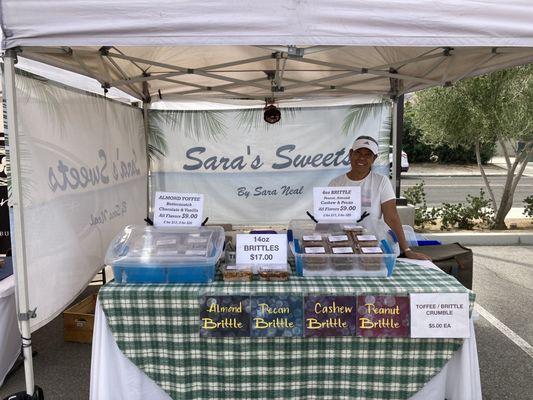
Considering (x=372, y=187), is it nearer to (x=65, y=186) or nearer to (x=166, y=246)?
(x=166, y=246)

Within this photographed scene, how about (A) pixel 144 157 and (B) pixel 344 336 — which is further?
(A) pixel 144 157

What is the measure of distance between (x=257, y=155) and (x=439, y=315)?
3579mm

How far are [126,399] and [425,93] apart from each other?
6.76 meters

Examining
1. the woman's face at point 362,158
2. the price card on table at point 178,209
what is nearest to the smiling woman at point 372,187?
the woman's face at point 362,158

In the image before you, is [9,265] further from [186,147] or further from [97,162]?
[186,147]

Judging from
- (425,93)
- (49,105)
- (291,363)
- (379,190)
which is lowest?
(291,363)

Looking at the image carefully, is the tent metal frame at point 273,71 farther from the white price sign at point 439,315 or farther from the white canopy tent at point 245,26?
the white price sign at point 439,315

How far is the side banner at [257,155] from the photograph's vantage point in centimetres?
512

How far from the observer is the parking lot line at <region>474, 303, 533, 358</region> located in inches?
129

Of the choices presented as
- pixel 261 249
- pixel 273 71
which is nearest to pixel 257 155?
pixel 273 71

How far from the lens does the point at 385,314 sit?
200 centimetres

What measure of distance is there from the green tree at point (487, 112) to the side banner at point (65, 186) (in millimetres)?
5303

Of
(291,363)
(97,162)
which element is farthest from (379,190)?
(97,162)

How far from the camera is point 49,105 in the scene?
2.48m
